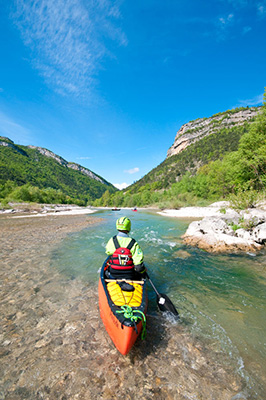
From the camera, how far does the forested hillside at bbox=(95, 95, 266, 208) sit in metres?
22.7

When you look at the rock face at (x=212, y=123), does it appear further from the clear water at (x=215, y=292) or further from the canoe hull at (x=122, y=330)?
the canoe hull at (x=122, y=330)

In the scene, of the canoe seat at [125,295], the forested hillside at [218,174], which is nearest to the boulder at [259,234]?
the forested hillside at [218,174]

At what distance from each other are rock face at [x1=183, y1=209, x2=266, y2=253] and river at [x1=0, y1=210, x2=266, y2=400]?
3.31 m

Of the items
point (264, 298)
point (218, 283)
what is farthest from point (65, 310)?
point (264, 298)

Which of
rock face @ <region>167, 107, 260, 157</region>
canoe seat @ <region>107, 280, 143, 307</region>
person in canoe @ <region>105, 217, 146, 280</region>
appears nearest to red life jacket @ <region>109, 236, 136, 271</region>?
person in canoe @ <region>105, 217, 146, 280</region>

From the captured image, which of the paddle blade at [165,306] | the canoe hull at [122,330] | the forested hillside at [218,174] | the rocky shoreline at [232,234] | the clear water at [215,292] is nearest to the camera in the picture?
the canoe hull at [122,330]

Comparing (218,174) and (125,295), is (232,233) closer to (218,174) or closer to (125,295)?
(125,295)

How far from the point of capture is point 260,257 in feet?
27.1

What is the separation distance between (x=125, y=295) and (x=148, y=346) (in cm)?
112

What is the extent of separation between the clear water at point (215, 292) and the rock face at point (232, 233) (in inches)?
38.8

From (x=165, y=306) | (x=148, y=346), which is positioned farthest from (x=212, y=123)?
(x=148, y=346)

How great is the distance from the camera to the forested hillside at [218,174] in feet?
74.3

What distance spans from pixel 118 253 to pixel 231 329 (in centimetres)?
343

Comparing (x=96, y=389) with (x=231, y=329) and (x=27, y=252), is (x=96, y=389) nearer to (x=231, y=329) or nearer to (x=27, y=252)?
(x=231, y=329)
